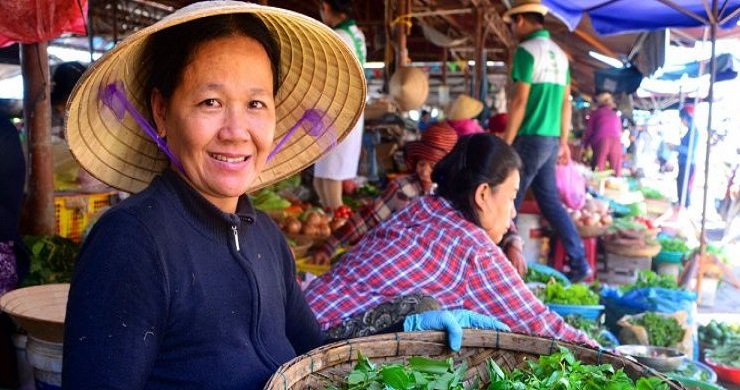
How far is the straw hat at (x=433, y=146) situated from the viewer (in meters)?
4.12

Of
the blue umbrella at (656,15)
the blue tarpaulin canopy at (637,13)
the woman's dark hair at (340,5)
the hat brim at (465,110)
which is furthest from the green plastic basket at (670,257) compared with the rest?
the woman's dark hair at (340,5)

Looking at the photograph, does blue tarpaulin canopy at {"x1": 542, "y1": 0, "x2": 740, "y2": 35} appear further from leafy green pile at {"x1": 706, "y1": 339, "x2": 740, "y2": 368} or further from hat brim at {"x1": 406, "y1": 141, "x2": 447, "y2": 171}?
leafy green pile at {"x1": 706, "y1": 339, "x2": 740, "y2": 368}

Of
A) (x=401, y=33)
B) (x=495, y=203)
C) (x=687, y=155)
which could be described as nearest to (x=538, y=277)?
(x=495, y=203)

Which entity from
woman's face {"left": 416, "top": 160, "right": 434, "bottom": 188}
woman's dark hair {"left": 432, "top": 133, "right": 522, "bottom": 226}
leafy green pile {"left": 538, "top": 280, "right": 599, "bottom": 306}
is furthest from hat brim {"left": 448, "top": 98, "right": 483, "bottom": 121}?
woman's dark hair {"left": 432, "top": 133, "right": 522, "bottom": 226}

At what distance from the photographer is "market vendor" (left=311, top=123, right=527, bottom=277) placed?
4.06 m

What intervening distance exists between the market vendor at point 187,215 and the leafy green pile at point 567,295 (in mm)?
2312

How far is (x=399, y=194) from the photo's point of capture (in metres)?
4.10

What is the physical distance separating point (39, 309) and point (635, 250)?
5235 mm

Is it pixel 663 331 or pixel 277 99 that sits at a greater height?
pixel 277 99

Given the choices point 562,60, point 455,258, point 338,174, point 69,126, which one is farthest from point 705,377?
point 338,174

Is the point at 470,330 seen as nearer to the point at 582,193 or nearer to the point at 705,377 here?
the point at 705,377

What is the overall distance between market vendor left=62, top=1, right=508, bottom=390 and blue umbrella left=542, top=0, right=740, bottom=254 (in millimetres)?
3854

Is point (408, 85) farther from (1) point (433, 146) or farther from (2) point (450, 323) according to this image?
(2) point (450, 323)

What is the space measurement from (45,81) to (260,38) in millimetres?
2362
